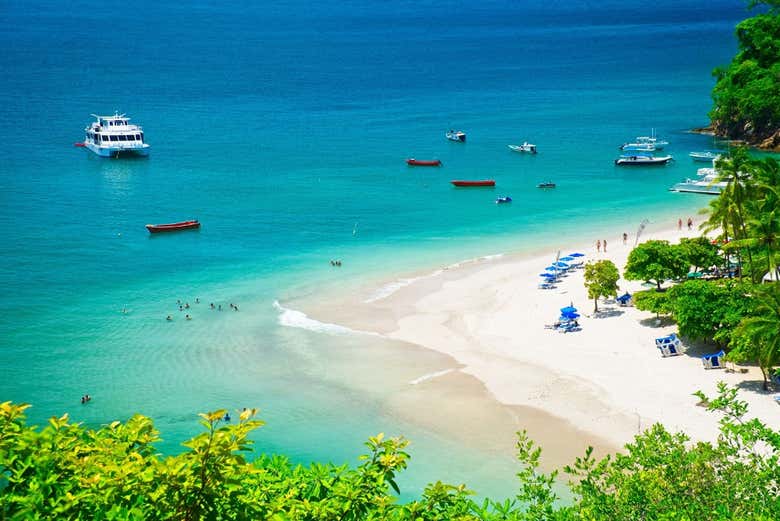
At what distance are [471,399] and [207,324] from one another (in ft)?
63.6

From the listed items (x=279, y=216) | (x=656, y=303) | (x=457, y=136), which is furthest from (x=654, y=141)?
(x=656, y=303)

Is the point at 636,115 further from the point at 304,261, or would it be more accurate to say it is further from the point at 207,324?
the point at 207,324

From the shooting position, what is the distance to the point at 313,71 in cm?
17838

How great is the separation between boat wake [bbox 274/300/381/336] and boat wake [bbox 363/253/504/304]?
15.2 ft

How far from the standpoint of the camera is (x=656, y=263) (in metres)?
51.7

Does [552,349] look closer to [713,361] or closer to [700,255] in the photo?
[713,361]

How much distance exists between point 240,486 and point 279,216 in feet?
218

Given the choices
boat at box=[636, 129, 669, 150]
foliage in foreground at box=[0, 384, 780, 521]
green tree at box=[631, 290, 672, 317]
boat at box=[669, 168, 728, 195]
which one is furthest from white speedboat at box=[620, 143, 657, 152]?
foliage in foreground at box=[0, 384, 780, 521]

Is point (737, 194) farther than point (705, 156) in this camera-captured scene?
No

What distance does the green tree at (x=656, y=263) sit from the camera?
51406 millimetres

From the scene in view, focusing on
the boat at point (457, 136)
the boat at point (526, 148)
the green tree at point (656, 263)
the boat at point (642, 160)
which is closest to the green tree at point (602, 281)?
the green tree at point (656, 263)

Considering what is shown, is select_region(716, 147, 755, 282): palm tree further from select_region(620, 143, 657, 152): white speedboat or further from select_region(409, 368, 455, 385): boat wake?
select_region(620, 143, 657, 152): white speedboat

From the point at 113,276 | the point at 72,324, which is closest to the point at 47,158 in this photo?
the point at 113,276

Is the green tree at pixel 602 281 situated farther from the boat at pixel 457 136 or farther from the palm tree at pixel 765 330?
the boat at pixel 457 136
